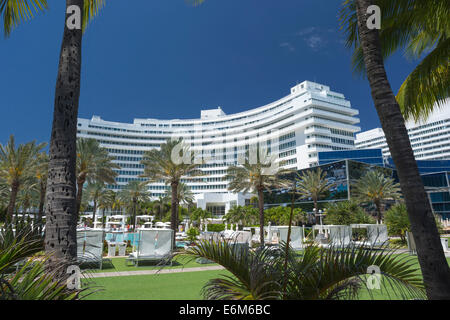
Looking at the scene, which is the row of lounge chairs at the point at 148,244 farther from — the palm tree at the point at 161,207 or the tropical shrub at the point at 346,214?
the palm tree at the point at 161,207

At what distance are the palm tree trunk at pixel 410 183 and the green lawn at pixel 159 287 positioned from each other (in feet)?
11.2

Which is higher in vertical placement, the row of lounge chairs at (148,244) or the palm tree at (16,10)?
the palm tree at (16,10)

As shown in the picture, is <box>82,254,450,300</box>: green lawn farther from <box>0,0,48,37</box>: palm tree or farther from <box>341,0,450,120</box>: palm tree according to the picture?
<box>0,0,48,37</box>: palm tree

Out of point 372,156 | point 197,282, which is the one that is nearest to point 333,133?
point 372,156

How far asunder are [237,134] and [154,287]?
86475 mm

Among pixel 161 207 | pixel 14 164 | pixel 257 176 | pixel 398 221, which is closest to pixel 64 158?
pixel 257 176

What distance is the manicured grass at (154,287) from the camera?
256 inches

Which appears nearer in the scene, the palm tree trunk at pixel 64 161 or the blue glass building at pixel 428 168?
the palm tree trunk at pixel 64 161

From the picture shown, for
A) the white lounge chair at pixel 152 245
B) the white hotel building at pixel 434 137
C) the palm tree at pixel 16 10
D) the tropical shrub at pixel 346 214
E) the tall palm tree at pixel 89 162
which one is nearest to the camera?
the palm tree at pixel 16 10

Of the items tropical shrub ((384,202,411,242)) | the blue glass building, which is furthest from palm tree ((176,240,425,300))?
the blue glass building

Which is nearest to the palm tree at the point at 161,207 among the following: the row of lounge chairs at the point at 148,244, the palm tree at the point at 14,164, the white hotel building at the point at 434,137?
the palm tree at the point at 14,164

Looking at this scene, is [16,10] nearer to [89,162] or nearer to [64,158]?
[64,158]

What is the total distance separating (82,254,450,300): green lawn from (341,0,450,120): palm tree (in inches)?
180
